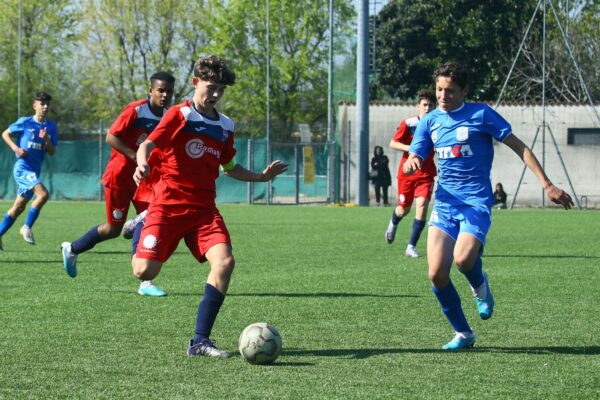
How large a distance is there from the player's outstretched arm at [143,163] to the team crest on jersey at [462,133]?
1.93m

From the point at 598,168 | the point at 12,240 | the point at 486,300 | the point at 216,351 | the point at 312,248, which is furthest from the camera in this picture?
the point at 598,168

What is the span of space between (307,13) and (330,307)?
44.8 meters

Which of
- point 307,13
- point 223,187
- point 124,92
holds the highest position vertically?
point 307,13

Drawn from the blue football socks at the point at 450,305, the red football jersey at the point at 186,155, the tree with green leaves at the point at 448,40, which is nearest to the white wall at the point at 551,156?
the tree with green leaves at the point at 448,40

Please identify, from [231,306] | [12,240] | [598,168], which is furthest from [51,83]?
[231,306]

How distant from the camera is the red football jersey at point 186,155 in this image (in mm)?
6910

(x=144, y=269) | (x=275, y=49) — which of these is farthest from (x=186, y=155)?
(x=275, y=49)

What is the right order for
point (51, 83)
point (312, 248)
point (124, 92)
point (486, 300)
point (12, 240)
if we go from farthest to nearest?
1. point (124, 92)
2. point (51, 83)
3. point (12, 240)
4. point (312, 248)
5. point (486, 300)

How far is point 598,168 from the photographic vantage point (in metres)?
32.8

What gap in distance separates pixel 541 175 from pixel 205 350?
2244 millimetres

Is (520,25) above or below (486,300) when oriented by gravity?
above

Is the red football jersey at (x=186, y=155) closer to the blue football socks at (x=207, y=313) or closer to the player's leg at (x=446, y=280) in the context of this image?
the blue football socks at (x=207, y=313)

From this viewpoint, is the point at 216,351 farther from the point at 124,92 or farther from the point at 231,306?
the point at 124,92

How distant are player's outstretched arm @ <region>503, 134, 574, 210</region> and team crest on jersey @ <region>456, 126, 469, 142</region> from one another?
0.84ft
